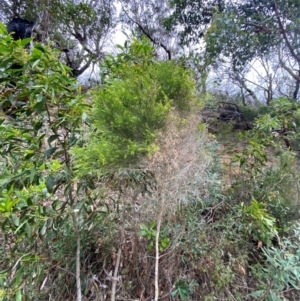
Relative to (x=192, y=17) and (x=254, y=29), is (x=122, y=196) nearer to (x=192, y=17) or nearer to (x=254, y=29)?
(x=254, y=29)

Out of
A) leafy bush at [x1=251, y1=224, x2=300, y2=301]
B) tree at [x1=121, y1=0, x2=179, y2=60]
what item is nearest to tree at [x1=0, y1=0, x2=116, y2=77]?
tree at [x1=121, y1=0, x2=179, y2=60]

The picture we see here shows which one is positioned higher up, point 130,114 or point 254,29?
point 254,29

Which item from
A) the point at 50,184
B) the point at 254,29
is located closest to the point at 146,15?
the point at 254,29

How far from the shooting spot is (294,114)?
1.83 m

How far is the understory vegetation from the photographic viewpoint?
2.89ft

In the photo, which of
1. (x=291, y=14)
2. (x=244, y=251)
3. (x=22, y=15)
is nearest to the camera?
(x=244, y=251)

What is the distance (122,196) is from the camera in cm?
112

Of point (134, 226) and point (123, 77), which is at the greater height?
point (123, 77)

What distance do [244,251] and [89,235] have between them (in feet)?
2.96

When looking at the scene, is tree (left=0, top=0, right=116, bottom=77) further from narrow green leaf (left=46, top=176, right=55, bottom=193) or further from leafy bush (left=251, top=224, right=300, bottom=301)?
leafy bush (left=251, top=224, right=300, bottom=301)

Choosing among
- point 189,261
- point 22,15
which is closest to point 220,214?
point 189,261

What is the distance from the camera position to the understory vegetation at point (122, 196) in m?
0.88

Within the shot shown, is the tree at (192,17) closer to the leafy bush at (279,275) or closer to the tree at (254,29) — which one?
the tree at (254,29)

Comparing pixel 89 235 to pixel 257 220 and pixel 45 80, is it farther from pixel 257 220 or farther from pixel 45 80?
pixel 257 220
